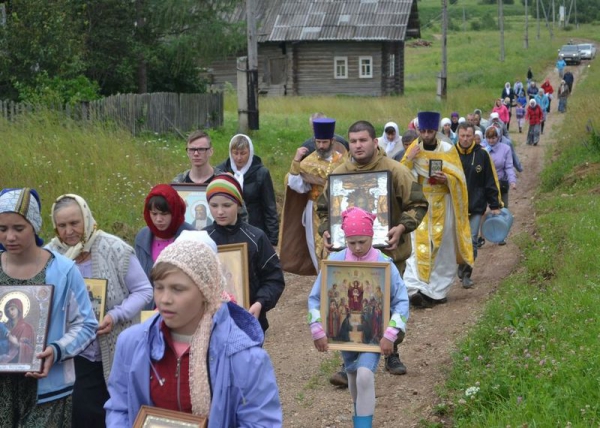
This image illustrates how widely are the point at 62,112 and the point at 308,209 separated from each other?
8118 millimetres

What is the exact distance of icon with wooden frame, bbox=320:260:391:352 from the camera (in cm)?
655

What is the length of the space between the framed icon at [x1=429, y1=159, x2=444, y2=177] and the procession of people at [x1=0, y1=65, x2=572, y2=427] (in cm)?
1

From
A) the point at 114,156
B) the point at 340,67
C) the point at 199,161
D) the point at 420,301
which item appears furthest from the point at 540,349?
the point at 340,67

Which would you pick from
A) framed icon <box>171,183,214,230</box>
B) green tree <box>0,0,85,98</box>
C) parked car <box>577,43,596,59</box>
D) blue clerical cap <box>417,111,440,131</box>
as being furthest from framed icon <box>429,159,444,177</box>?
parked car <box>577,43,596,59</box>

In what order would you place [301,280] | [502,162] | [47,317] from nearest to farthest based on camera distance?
[47,317]
[301,280]
[502,162]

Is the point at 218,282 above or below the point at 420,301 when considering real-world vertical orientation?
above

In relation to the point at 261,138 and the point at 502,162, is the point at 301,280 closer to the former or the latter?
the point at 502,162

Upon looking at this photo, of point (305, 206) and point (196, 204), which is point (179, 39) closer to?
point (305, 206)

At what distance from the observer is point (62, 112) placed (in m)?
17.3

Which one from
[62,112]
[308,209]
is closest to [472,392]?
[308,209]

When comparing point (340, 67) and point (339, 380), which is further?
point (340, 67)

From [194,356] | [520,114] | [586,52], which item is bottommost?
[520,114]

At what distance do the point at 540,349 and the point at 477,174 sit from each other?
19.1 feet

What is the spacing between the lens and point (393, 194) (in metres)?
8.08
